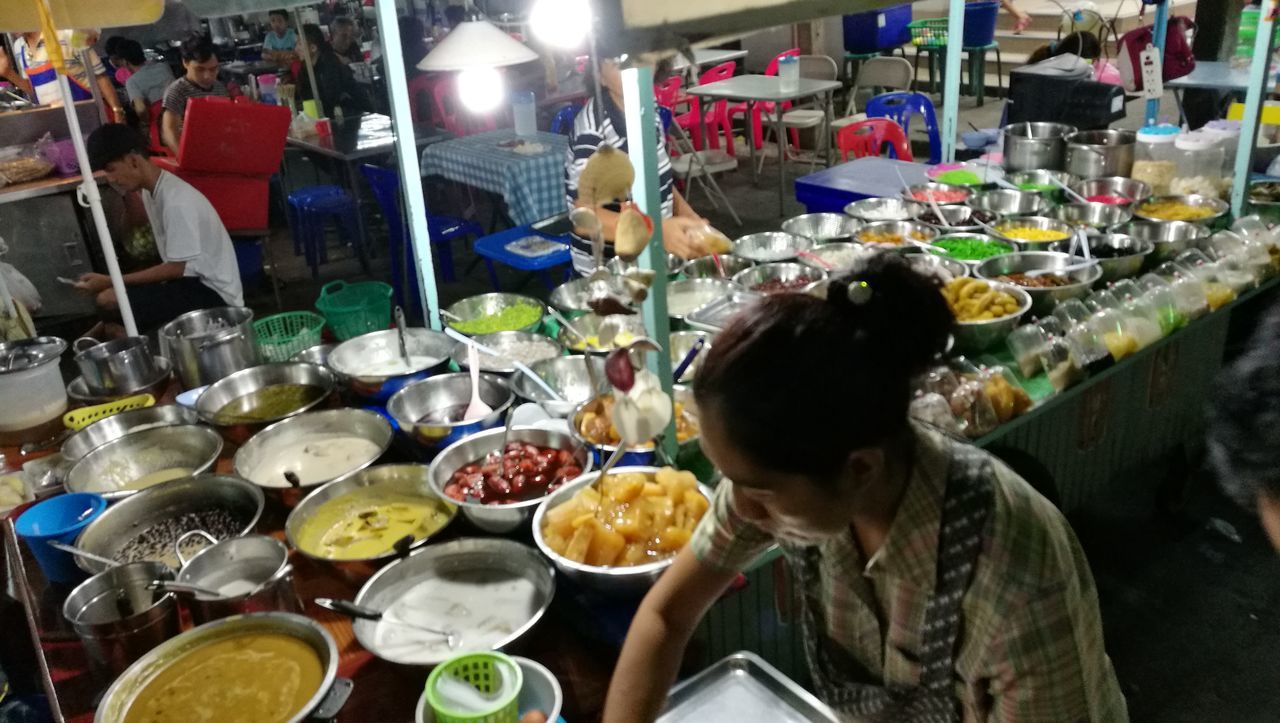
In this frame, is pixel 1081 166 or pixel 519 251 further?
→ pixel 519 251

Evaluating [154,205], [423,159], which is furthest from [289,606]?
[423,159]

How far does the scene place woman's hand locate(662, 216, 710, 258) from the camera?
3166 mm

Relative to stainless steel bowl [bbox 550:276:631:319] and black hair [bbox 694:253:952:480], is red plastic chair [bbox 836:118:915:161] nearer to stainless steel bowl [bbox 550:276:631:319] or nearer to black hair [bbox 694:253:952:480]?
stainless steel bowl [bbox 550:276:631:319]

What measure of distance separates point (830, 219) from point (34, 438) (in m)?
3.00

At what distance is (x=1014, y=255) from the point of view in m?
3.17

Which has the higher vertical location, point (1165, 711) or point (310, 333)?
point (310, 333)

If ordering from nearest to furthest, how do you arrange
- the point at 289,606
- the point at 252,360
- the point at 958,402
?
1. the point at 289,606
2. the point at 958,402
3. the point at 252,360

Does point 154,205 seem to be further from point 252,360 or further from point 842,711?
point 842,711

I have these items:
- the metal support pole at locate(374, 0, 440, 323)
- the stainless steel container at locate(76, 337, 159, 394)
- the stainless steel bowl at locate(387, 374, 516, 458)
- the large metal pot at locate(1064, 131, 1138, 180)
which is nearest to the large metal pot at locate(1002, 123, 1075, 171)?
the large metal pot at locate(1064, 131, 1138, 180)

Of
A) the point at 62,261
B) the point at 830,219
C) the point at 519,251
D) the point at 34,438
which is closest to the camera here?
the point at 34,438

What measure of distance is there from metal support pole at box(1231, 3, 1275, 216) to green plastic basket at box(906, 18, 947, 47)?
24.9 ft

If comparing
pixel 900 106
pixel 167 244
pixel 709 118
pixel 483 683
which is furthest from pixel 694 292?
pixel 709 118

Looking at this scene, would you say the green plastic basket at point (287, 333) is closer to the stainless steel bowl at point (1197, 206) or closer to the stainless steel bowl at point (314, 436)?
the stainless steel bowl at point (314, 436)

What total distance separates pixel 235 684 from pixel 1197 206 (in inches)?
154
